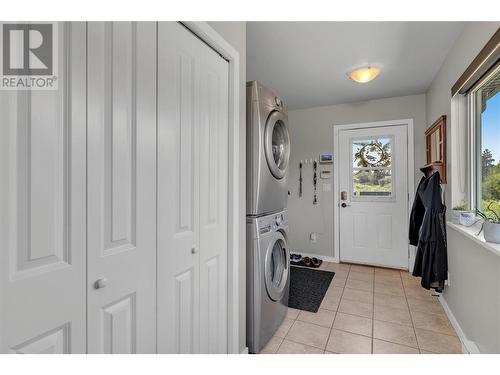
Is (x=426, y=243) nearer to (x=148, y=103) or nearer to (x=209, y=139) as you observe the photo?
(x=209, y=139)

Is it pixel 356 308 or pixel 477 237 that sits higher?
pixel 477 237

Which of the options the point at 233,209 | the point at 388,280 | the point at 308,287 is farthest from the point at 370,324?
the point at 233,209

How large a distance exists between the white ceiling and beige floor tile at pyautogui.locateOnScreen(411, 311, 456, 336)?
7.84ft

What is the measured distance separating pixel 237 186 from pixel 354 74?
182 cm

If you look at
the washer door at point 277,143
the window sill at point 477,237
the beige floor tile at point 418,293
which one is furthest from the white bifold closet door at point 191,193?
the beige floor tile at point 418,293

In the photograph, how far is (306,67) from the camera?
2.60 metres

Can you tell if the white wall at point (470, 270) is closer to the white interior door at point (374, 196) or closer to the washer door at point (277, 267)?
the white interior door at point (374, 196)

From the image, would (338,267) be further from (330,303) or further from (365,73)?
(365,73)

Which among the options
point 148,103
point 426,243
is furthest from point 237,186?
point 426,243

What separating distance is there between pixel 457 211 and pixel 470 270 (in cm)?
47

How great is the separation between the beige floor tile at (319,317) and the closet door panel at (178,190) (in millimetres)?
1258

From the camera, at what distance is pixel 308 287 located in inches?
113

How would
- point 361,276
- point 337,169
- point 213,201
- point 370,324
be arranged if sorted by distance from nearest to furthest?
point 213,201, point 370,324, point 361,276, point 337,169
